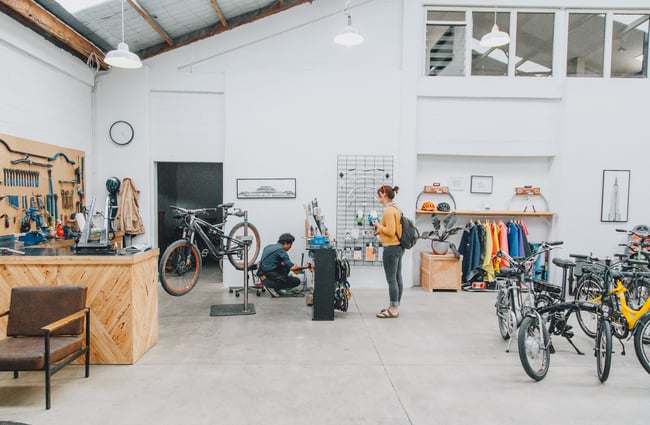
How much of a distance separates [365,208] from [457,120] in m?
2.19

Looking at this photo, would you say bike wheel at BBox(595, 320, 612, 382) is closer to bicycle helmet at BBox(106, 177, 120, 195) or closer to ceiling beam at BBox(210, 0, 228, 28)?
ceiling beam at BBox(210, 0, 228, 28)

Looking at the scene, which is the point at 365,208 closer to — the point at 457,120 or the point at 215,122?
the point at 457,120

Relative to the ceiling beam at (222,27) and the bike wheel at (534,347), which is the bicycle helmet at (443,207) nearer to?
the bike wheel at (534,347)

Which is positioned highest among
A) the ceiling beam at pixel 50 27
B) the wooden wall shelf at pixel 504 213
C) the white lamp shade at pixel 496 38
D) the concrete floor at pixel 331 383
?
the white lamp shade at pixel 496 38

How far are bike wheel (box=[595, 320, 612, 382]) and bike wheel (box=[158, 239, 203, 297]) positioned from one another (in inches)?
→ 162

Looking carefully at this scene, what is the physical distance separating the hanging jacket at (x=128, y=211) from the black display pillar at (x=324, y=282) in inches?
135

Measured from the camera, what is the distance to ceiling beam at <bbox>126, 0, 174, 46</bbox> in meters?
5.42

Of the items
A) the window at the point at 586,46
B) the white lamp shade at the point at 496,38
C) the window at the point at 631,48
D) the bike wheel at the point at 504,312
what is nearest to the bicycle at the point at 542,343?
the bike wheel at the point at 504,312

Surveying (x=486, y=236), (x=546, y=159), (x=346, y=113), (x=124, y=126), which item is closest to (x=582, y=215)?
(x=546, y=159)

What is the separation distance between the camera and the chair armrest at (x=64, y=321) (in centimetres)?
285

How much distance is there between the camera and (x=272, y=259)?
5.96 meters

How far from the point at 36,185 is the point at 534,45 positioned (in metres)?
7.97

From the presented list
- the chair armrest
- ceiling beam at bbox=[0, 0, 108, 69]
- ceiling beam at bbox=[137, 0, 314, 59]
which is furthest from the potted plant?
ceiling beam at bbox=[0, 0, 108, 69]

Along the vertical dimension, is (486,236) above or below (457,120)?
below
